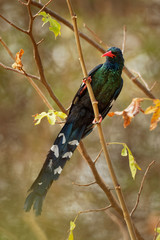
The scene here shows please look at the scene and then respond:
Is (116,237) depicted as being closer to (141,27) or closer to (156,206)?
(156,206)

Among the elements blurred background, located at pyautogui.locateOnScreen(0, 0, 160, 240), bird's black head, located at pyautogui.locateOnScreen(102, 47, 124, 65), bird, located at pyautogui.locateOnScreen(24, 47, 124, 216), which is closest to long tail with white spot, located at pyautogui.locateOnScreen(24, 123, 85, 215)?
bird, located at pyautogui.locateOnScreen(24, 47, 124, 216)

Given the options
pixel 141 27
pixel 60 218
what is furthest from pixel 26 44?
pixel 60 218

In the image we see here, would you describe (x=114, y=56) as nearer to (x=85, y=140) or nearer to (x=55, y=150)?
(x=55, y=150)

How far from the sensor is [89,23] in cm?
484

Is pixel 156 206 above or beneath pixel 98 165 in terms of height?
beneath

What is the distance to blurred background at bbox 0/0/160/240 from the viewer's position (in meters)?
4.42

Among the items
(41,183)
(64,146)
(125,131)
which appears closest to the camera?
(41,183)

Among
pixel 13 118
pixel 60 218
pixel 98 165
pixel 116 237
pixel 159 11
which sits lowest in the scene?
pixel 116 237

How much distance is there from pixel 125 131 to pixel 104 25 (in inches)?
55.0

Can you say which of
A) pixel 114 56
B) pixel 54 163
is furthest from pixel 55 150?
pixel 114 56

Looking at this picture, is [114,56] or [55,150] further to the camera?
[114,56]

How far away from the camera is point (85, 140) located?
458cm

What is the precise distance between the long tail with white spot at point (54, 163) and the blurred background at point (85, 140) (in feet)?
5.25

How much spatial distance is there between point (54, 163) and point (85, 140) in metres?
2.07
